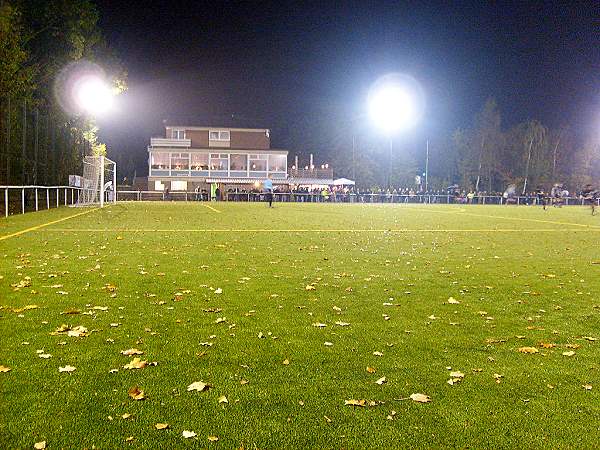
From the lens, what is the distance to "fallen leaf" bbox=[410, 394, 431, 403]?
3.78 meters

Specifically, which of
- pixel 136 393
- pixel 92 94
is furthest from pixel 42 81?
pixel 136 393

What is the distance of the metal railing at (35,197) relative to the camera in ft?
79.0

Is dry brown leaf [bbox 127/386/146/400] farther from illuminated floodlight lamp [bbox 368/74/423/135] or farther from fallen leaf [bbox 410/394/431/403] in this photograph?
illuminated floodlight lamp [bbox 368/74/423/135]

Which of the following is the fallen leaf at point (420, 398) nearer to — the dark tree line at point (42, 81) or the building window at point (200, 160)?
the dark tree line at point (42, 81)

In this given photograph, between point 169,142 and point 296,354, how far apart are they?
219ft

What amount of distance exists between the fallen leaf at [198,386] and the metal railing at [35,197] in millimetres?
20001

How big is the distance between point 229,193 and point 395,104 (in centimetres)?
1874

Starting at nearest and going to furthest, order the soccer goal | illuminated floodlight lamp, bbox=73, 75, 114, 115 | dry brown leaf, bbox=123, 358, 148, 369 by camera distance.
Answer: dry brown leaf, bbox=123, 358, 148, 369
illuminated floodlight lamp, bbox=73, 75, 114, 115
the soccer goal

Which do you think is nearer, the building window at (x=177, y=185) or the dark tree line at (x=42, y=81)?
the dark tree line at (x=42, y=81)

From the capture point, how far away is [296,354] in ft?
15.5

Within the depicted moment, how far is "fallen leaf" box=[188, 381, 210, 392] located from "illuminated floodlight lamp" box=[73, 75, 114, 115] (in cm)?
3552

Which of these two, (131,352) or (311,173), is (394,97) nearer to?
(311,173)

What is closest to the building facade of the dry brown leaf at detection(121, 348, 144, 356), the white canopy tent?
the white canopy tent

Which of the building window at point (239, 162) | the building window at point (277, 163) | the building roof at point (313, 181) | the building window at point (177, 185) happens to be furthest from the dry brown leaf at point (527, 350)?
the building roof at point (313, 181)
